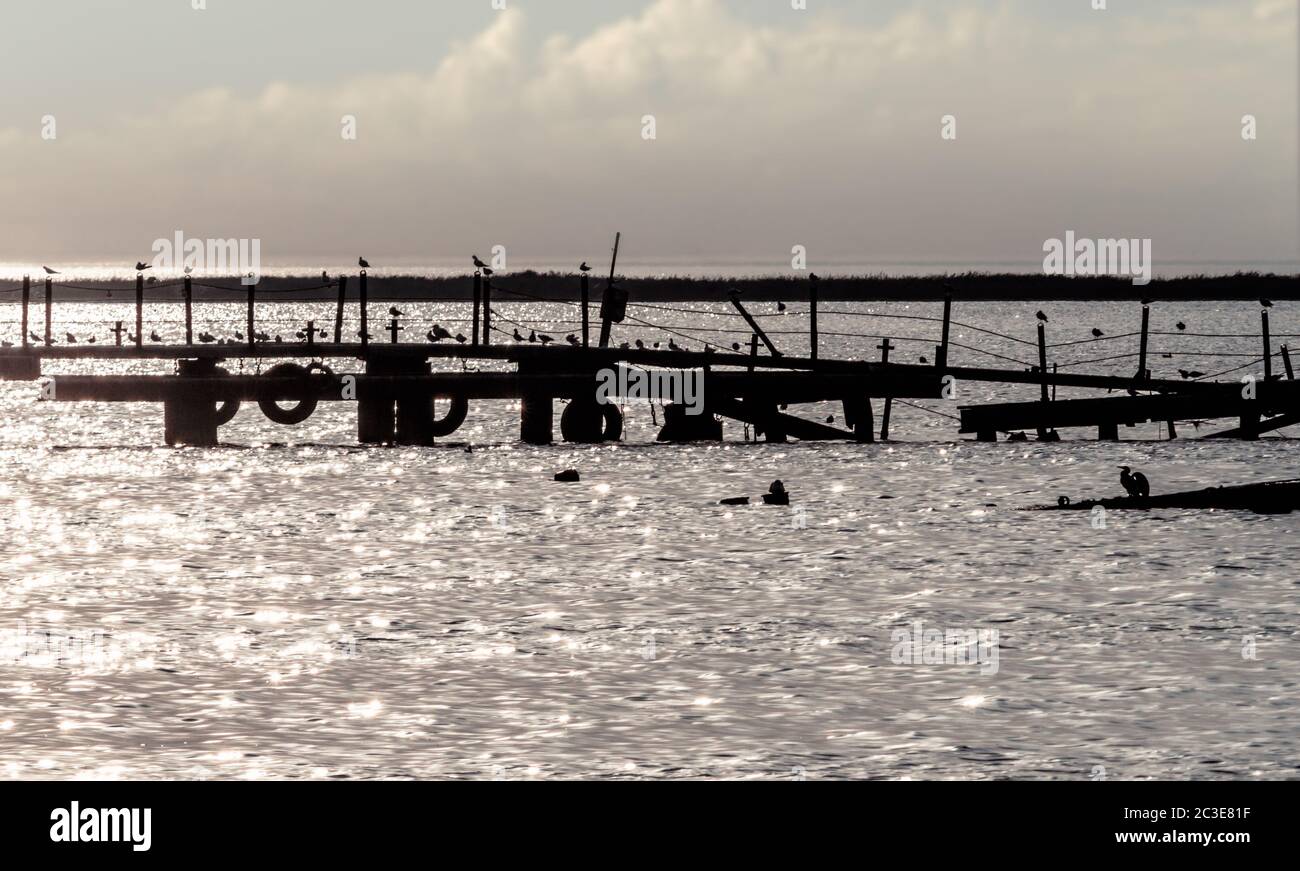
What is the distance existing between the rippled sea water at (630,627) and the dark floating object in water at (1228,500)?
0.83ft

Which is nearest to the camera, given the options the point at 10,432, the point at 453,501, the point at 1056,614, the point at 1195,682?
the point at 1195,682

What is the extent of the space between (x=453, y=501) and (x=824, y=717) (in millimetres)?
15339

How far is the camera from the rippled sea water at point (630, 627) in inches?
393

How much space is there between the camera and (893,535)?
2130cm

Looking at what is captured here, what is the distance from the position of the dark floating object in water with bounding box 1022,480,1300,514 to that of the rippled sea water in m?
0.25

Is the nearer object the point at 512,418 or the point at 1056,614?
the point at 1056,614

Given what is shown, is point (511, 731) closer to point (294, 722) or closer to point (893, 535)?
point (294, 722)

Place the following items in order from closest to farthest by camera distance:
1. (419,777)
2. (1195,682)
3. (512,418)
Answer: (419,777)
(1195,682)
(512,418)

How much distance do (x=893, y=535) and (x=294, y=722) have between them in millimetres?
11868

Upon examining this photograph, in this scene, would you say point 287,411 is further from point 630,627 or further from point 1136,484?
point 630,627

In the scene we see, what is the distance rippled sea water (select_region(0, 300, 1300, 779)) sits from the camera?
9.98 metres

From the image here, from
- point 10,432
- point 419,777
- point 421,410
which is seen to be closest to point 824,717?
point 419,777

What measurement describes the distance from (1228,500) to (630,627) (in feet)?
34.0

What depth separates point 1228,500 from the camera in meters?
21.7
